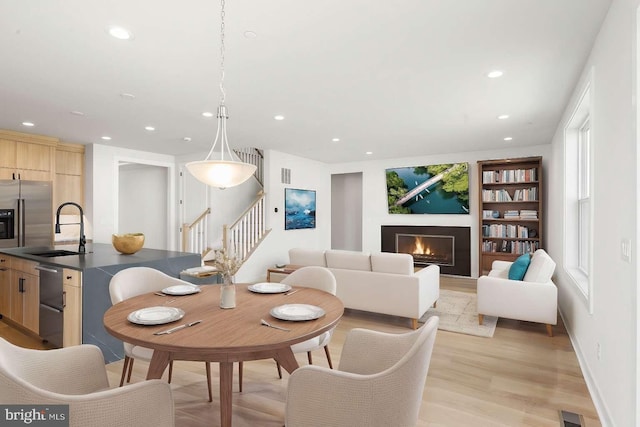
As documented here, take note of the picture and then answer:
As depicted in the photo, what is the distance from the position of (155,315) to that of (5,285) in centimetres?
340

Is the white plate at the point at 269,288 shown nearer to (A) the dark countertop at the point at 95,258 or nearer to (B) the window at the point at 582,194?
(A) the dark countertop at the point at 95,258

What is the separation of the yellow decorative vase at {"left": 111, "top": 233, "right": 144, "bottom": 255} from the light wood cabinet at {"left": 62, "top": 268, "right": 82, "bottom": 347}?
22.6 inches

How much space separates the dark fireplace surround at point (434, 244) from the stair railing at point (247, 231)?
2834 millimetres

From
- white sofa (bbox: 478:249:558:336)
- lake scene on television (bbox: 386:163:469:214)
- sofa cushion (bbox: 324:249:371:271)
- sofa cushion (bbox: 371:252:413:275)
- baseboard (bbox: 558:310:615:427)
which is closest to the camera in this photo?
baseboard (bbox: 558:310:615:427)

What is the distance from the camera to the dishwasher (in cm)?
304

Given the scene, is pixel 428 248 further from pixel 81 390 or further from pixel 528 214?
pixel 81 390

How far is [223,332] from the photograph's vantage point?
1.57m

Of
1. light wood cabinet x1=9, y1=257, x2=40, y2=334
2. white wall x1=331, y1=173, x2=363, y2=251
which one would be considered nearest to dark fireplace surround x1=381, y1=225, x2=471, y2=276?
white wall x1=331, y1=173, x2=363, y2=251

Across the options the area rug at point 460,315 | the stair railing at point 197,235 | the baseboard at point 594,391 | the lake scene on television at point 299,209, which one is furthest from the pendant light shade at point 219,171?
the lake scene on television at point 299,209

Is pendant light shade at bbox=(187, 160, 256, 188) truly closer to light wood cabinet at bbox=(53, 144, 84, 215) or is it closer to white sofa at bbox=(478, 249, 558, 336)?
white sofa at bbox=(478, 249, 558, 336)

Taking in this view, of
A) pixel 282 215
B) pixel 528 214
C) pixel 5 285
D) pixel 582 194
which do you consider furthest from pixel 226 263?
pixel 528 214

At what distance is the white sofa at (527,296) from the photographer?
362 cm

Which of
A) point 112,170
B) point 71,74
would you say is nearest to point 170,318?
point 71,74

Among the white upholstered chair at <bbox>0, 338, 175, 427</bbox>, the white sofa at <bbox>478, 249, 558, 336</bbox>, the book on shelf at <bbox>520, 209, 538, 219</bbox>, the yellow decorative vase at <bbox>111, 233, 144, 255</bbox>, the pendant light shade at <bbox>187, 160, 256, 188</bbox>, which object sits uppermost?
the pendant light shade at <bbox>187, 160, 256, 188</bbox>
